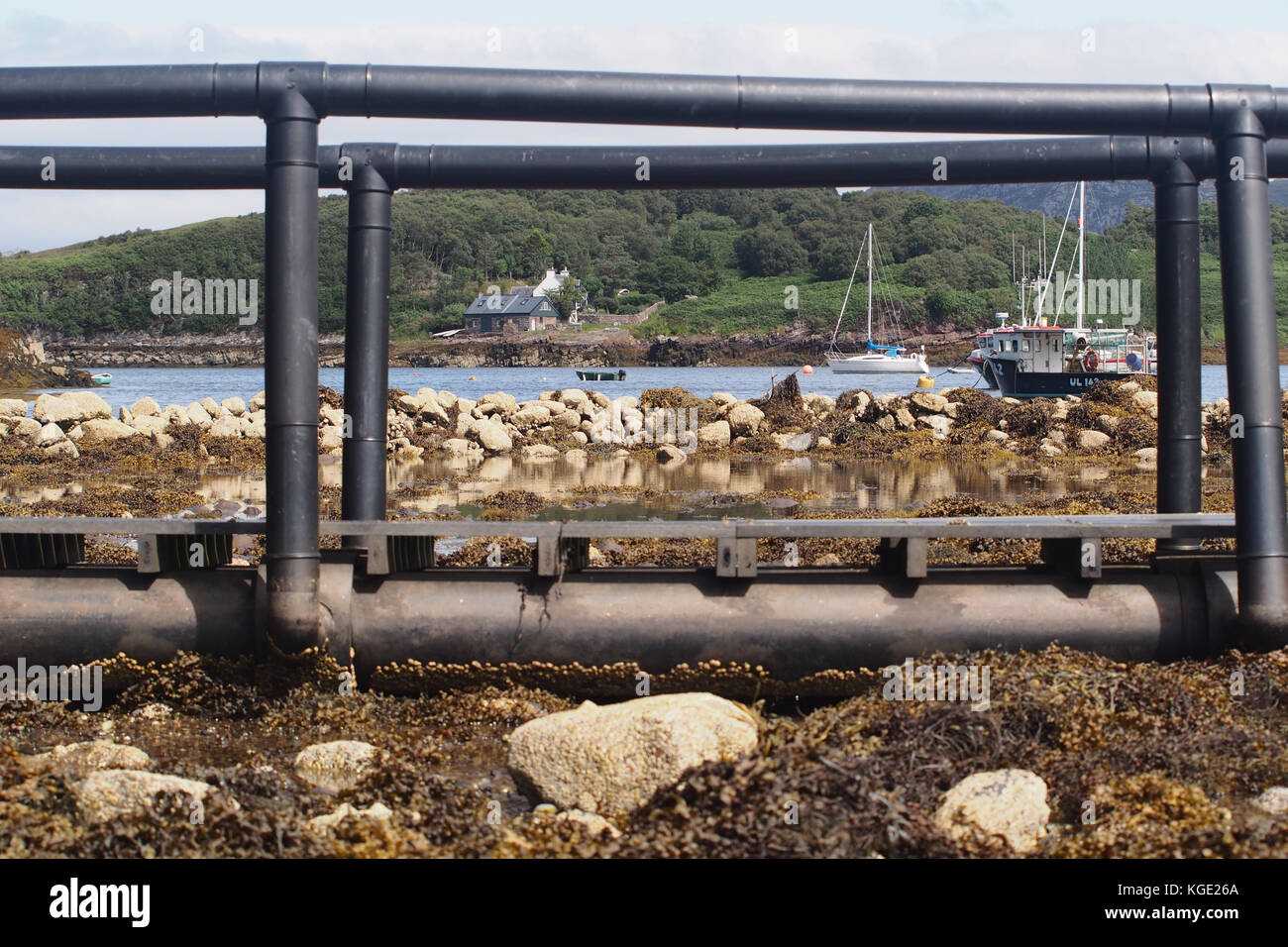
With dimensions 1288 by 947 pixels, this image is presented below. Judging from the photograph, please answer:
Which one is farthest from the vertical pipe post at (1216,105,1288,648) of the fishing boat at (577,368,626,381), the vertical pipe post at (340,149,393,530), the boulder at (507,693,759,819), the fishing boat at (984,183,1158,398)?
the fishing boat at (577,368,626,381)

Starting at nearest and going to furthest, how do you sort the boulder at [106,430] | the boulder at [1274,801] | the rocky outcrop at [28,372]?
the boulder at [1274,801], the boulder at [106,430], the rocky outcrop at [28,372]

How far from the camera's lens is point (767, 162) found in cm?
931

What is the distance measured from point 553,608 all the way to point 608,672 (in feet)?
1.87

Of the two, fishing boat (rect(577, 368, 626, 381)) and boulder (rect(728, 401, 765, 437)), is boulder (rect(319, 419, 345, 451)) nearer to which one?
boulder (rect(728, 401, 765, 437))

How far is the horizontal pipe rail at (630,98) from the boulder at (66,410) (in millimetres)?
27510

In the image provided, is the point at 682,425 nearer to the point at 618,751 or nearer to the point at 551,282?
the point at 618,751

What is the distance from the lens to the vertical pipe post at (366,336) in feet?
30.2

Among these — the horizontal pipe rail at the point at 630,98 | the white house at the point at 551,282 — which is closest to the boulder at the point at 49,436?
the horizontal pipe rail at the point at 630,98

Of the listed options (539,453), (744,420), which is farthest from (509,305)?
(539,453)

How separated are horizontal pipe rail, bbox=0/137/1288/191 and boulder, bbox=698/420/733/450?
22.9m

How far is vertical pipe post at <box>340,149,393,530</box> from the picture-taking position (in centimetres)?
922

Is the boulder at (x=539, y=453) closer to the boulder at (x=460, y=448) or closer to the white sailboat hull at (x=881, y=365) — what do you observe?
the boulder at (x=460, y=448)
